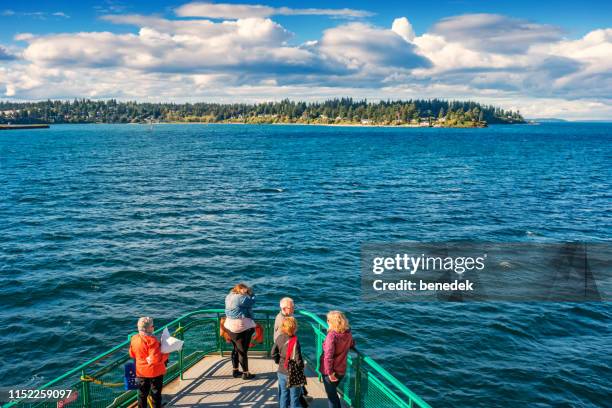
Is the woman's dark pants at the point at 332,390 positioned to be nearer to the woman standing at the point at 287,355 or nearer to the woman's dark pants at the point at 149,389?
the woman standing at the point at 287,355

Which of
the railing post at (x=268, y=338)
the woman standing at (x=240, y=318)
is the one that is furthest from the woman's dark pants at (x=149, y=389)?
the railing post at (x=268, y=338)

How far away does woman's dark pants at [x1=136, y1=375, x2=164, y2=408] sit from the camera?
844cm

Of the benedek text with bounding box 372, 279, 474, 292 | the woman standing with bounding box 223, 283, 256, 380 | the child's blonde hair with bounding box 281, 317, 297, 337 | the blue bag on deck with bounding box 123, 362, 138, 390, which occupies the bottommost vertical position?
the benedek text with bounding box 372, 279, 474, 292

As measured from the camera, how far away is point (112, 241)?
33.5m

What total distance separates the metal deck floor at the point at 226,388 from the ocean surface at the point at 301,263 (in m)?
7.90

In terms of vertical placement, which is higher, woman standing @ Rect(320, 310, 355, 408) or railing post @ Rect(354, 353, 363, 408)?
woman standing @ Rect(320, 310, 355, 408)

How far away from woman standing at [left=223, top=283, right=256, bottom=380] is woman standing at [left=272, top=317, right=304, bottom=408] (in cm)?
154

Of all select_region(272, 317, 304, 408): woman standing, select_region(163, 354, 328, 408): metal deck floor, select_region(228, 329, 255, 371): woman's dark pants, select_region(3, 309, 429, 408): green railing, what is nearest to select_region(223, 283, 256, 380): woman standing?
select_region(228, 329, 255, 371): woman's dark pants

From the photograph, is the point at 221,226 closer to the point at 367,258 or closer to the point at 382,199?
the point at 367,258

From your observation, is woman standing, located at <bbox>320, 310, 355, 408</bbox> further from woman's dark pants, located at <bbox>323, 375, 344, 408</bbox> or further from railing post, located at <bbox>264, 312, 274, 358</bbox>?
railing post, located at <bbox>264, 312, 274, 358</bbox>

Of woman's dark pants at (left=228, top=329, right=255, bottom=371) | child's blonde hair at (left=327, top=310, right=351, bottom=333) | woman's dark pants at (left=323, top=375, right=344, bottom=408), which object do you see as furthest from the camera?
woman's dark pants at (left=228, top=329, right=255, bottom=371)

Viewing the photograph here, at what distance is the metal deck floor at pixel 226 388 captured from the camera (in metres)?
9.30

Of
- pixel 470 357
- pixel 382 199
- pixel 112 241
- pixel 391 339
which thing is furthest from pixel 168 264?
pixel 382 199

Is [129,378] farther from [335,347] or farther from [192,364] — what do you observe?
[335,347]
